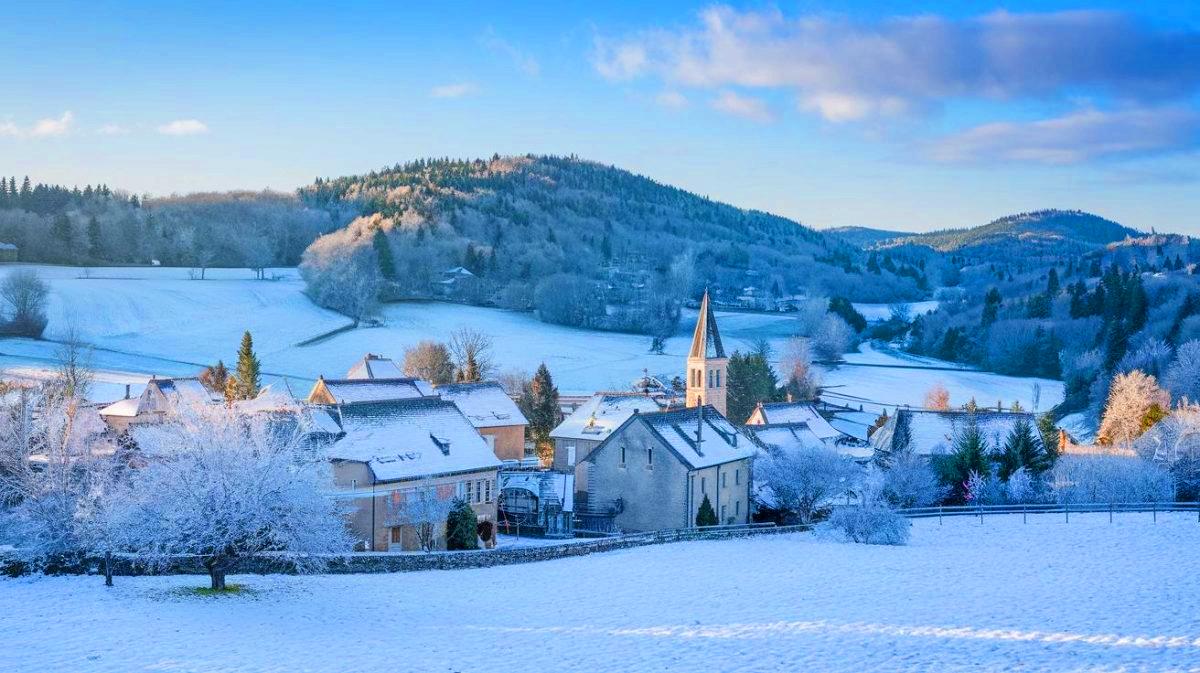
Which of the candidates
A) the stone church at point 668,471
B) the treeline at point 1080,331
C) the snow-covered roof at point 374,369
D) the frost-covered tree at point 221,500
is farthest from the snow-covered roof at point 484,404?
the treeline at point 1080,331

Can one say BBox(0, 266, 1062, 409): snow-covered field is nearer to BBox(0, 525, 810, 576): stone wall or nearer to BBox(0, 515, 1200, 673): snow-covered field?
BBox(0, 525, 810, 576): stone wall

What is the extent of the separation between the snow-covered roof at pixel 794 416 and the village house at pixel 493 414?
16.0m

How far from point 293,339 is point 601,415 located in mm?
54329

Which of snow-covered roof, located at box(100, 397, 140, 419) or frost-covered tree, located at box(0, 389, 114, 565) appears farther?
snow-covered roof, located at box(100, 397, 140, 419)

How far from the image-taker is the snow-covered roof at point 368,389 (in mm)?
54812

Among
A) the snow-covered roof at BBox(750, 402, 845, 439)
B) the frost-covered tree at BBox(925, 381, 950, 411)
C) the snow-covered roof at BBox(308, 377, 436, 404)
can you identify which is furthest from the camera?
the frost-covered tree at BBox(925, 381, 950, 411)

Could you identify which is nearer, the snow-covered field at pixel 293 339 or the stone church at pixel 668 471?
the stone church at pixel 668 471

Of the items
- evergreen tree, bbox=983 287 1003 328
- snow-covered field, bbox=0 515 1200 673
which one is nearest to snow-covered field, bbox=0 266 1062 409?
evergreen tree, bbox=983 287 1003 328

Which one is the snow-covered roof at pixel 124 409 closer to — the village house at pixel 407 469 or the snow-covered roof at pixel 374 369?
the snow-covered roof at pixel 374 369

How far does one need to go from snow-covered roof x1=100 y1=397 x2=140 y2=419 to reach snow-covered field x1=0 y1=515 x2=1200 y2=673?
3728 centimetres

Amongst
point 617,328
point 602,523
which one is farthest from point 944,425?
point 617,328

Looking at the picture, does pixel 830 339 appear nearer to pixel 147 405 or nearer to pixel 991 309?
pixel 991 309

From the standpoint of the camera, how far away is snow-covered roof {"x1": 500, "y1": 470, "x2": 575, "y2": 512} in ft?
167

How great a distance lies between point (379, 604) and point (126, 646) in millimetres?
7509
